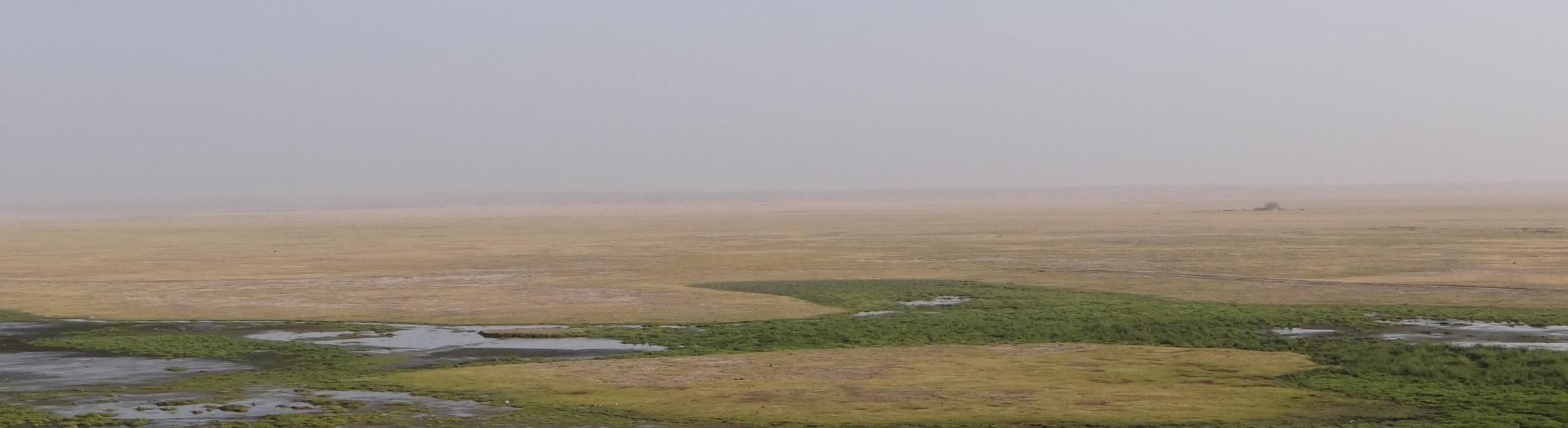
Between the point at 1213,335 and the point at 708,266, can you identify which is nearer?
the point at 1213,335

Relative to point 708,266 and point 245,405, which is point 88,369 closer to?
point 245,405

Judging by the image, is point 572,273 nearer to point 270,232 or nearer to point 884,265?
point 884,265

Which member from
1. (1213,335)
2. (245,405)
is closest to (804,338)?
(1213,335)

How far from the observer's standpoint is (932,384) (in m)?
27.0

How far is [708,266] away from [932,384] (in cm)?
3815

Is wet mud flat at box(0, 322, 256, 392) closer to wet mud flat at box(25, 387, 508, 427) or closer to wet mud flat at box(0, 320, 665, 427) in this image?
wet mud flat at box(0, 320, 665, 427)

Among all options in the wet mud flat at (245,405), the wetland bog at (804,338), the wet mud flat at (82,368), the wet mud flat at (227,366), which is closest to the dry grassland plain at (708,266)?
the wetland bog at (804,338)

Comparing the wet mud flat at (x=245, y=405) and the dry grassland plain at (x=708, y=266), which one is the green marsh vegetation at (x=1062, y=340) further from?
the dry grassland plain at (x=708, y=266)

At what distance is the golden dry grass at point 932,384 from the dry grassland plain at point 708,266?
36.0 feet

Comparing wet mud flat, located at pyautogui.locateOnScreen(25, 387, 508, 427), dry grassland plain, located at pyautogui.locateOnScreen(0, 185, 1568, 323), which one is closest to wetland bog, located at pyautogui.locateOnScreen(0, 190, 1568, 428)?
wet mud flat, located at pyautogui.locateOnScreen(25, 387, 508, 427)

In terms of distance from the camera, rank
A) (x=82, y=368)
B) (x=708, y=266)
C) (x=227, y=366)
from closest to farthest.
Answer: (x=82, y=368) → (x=227, y=366) → (x=708, y=266)

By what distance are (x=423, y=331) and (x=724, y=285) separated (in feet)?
53.7

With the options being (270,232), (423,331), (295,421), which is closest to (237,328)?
(423,331)

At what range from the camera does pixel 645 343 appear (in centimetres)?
3459
